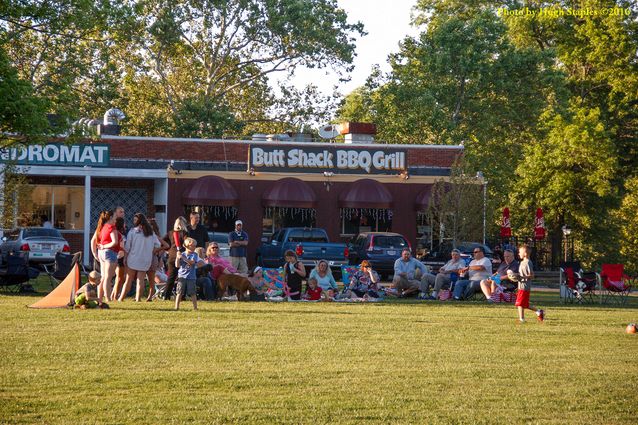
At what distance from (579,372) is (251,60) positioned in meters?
44.3

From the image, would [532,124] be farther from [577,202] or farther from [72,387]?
[72,387]

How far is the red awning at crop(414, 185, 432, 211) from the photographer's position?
38.2 m

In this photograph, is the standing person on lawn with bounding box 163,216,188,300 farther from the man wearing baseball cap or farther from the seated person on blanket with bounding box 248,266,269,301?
the man wearing baseball cap

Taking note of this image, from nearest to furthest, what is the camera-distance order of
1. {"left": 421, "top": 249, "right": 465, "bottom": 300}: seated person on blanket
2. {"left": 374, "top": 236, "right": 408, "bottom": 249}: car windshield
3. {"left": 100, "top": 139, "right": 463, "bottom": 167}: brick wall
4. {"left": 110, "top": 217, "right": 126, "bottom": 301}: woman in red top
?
{"left": 110, "top": 217, "right": 126, "bottom": 301}: woman in red top
{"left": 421, "top": 249, "right": 465, "bottom": 300}: seated person on blanket
{"left": 374, "top": 236, "right": 408, "bottom": 249}: car windshield
{"left": 100, "top": 139, "right": 463, "bottom": 167}: brick wall

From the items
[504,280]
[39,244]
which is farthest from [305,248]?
[504,280]

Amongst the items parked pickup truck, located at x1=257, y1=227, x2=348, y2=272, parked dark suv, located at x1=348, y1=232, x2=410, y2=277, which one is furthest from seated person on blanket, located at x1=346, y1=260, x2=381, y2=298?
parked dark suv, located at x1=348, y1=232, x2=410, y2=277

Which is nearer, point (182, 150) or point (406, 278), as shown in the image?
point (406, 278)

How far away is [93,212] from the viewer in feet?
130

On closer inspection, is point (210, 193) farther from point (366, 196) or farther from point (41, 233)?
point (41, 233)

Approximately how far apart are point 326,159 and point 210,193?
4.20 meters

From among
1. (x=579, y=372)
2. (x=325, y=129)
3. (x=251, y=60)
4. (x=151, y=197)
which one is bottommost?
(x=579, y=372)

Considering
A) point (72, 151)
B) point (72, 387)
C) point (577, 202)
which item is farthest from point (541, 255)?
point (72, 387)

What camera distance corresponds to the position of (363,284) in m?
23.9

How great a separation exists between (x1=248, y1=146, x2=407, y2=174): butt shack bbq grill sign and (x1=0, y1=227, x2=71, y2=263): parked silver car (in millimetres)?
8047
